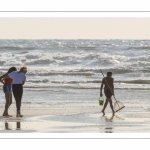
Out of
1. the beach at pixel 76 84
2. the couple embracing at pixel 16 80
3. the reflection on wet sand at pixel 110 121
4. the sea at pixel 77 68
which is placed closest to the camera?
the reflection on wet sand at pixel 110 121

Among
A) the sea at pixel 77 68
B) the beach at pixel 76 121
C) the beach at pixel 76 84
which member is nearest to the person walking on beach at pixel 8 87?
the beach at pixel 76 84

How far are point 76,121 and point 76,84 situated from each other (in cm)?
1410

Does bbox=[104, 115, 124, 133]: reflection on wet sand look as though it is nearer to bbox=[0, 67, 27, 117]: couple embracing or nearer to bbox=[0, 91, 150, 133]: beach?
bbox=[0, 91, 150, 133]: beach

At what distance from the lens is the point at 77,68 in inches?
1635

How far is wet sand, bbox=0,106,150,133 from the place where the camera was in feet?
45.9

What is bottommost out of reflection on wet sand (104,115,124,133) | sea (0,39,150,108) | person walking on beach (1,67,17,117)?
reflection on wet sand (104,115,124,133)

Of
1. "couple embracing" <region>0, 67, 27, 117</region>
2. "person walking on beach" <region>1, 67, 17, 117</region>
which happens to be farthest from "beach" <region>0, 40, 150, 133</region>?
"couple embracing" <region>0, 67, 27, 117</region>

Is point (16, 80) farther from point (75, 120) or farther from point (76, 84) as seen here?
point (76, 84)

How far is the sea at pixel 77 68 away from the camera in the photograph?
897 inches

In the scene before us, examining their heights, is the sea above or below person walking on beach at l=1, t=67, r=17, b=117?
above

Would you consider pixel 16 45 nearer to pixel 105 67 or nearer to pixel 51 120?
pixel 105 67

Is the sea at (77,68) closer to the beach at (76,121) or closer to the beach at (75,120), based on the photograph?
the beach at (75,120)

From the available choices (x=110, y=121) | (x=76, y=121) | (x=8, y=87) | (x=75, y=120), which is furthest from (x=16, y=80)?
(x=110, y=121)
